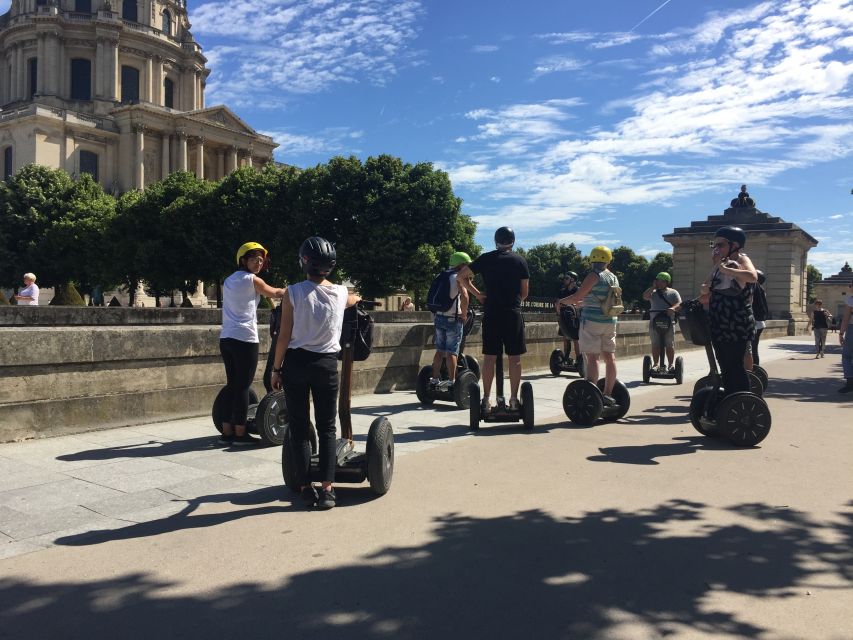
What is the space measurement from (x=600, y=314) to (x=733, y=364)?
5.21 ft

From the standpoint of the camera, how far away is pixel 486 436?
272 inches

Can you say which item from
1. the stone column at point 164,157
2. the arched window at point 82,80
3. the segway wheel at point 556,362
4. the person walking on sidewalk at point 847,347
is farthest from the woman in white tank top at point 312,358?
the arched window at point 82,80

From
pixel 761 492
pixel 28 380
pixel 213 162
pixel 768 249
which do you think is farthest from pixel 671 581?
pixel 213 162

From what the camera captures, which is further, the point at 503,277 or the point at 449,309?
the point at 449,309

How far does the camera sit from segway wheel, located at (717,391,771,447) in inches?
250

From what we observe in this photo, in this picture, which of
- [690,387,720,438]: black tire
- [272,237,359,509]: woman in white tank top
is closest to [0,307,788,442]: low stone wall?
[272,237,359,509]: woman in white tank top

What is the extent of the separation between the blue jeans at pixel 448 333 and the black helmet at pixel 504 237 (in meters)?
1.66

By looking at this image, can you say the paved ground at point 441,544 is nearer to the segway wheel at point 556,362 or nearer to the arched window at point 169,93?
the segway wheel at point 556,362

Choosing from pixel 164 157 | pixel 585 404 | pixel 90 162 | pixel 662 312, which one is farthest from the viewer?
pixel 164 157

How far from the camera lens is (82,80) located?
3103 inches

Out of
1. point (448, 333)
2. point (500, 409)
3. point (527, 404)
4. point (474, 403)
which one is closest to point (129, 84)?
point (448, 333)

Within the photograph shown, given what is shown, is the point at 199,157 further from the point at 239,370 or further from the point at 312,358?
the point at 312,358

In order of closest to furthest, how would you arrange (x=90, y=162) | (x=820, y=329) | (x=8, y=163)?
1. (x=820, y=329)
2. (x=8, y=163)
3. (x=90, y=162)

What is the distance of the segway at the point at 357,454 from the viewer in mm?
4523
